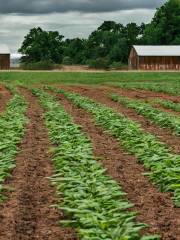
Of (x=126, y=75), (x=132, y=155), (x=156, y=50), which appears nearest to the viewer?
(x=132, y=155)

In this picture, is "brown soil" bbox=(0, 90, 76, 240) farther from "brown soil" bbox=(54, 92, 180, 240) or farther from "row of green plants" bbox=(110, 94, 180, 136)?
"row of green plants" bbox=(110, 94, 180, 136)

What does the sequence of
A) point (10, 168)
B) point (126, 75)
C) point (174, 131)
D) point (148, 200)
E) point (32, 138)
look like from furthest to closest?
point (126, 75) → point (174, 131) → point (32, 138) → point (10, 168) → point (148, 200)

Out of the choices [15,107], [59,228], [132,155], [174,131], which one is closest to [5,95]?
[15,107]

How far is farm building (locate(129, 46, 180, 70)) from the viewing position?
7919cm

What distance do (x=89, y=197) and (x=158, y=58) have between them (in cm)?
7213

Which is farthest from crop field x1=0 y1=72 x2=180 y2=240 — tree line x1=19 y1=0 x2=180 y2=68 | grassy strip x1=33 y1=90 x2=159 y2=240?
tree line x1=19 y1=0 x2=180 y2=68

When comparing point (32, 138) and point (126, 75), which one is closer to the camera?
point (32, 138)

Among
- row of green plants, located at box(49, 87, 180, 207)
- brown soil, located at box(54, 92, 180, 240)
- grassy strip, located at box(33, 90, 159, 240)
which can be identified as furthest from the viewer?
row of green plants, located at box(49, 87, 180, 207)

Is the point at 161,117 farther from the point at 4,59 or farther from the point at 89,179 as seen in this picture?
the point at 4,59

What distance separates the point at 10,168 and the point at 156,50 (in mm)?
70837

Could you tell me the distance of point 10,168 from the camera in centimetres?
1058

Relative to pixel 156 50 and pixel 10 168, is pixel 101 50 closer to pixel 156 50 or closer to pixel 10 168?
pixel 156 50

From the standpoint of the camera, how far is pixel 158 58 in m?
79.3

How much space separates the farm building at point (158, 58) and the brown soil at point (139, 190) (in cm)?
6499
